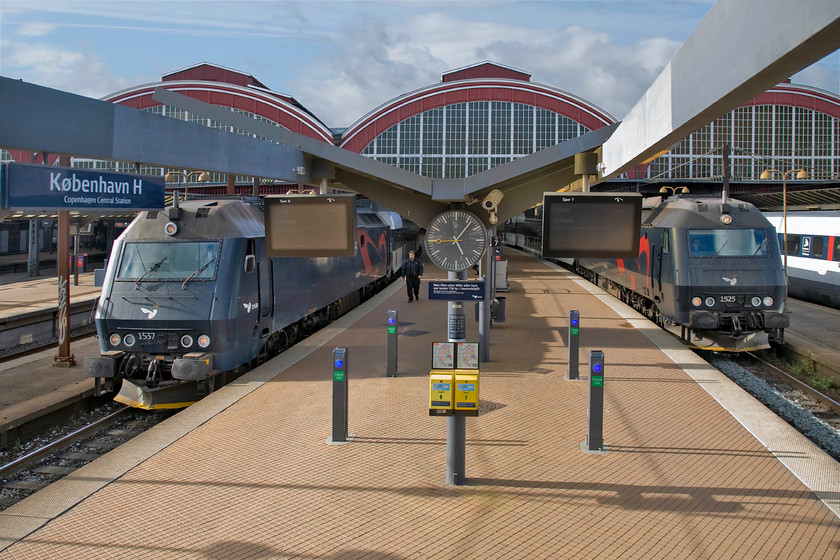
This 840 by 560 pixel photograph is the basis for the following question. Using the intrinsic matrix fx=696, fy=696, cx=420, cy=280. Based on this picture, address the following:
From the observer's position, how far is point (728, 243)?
1420 cm

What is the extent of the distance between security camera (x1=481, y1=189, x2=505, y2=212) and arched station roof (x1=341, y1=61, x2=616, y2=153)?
41086mm

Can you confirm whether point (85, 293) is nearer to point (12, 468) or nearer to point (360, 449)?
point (12, 468)

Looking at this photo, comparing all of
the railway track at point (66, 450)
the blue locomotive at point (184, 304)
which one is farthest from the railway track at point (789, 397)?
the railway track at point (66, 450)

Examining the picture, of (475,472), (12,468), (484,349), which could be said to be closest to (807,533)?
(475,472)

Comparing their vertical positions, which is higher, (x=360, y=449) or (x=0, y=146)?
(x=0, y=146)

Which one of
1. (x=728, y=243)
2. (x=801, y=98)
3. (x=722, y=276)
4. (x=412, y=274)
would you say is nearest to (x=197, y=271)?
(x=722, y=276)

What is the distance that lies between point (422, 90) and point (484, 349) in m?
39.3

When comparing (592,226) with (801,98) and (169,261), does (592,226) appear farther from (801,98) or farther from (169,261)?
(801,98)

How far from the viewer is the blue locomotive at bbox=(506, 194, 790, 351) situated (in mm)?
13742

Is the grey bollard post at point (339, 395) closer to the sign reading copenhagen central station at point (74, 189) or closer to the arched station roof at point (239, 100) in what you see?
the sign reading copenhagen central station at point (74, 189)

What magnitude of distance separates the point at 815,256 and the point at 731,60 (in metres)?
19.9

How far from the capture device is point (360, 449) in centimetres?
816

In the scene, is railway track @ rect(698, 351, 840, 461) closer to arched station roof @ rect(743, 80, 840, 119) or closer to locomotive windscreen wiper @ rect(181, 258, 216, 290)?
locomotive windscreen wiper @ rect(181, 258, 216, 290)

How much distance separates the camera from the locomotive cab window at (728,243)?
14.1 metres
